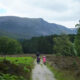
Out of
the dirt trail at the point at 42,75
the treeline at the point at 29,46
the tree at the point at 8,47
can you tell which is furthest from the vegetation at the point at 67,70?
the tree at the point at 8,47

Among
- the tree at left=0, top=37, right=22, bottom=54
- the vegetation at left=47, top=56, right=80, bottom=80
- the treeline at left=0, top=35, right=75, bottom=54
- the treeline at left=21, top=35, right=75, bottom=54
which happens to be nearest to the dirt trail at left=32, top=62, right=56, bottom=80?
the vegetation at left=47, top=56, right=80, bottom=80

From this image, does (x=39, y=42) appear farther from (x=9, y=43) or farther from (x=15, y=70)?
(x=15, y=70)

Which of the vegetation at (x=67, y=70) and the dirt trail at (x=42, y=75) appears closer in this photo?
the vegetation at (x=67, y=70)

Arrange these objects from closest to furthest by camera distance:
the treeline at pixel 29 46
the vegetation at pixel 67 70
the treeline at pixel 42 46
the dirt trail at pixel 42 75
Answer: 1. the vegetation at pixel 67 70
2. the dirt trail at pixel 42 75
3. the treeline at pixel 29 46
4. the treeline at pixel 42 46

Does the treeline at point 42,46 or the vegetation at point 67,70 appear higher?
the treeline at point 42,46

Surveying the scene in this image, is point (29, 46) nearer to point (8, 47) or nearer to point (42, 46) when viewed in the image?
point (42, 46)

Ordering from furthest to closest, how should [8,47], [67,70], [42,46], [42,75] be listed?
[42,46], [8,47], [67,70], [42,75]

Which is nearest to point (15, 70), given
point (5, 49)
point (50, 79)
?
point (50, 79)

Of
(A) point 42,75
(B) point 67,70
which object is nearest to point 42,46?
(B) point 67,70

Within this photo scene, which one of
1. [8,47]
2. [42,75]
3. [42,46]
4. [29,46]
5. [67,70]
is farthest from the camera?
[29,46]

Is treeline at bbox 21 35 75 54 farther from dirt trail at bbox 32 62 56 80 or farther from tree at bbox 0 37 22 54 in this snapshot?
dirt trail at bbox 32 62 56 80

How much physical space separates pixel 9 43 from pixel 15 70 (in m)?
128

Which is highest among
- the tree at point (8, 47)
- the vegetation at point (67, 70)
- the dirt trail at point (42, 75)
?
the tree at point (8, 47)

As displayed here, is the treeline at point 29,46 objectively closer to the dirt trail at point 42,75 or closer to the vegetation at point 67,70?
the vegetation at point 67,70
